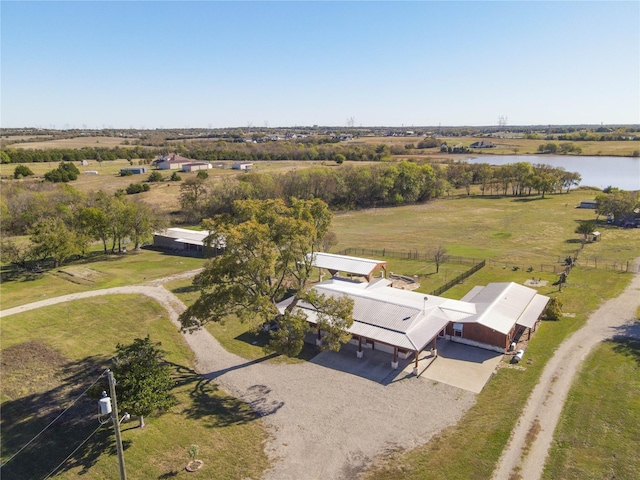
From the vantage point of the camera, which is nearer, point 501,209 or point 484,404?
point 484,404

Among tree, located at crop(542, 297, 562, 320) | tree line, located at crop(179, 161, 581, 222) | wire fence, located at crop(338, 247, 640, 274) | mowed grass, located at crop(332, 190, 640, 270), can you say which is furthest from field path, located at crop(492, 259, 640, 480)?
tree line, located at crop(179, 161, 581, 222)

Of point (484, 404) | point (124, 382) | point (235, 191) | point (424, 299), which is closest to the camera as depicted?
point (124, 382)

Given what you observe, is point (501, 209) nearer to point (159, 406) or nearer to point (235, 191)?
point (235, 191)

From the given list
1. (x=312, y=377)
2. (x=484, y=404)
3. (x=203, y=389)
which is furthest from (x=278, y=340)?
(x=484, y=404)

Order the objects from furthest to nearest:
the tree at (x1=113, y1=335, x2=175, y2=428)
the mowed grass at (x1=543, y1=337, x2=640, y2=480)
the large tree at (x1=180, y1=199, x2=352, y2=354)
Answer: the large tree at (x1=180, y1=199, x2=352, y2=354) < the tree at (x1=113, y1=335, x2=175, y2=428) < the mowed grass at (x1=543, y1=337, x2=640, y2=480)

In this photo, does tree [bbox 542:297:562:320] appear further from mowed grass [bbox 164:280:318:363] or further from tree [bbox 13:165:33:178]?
tree [bbox 13:165:33:178]

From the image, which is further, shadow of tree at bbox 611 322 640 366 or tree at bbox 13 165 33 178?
tree at bbox 13 165 33 178

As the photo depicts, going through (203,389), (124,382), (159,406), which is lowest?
(203,389)

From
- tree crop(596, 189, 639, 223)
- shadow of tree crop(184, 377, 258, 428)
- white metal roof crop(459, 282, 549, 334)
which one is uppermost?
tree crop(596, 189, 639, 223)

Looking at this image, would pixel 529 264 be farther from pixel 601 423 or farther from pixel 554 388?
pixel 601 423
